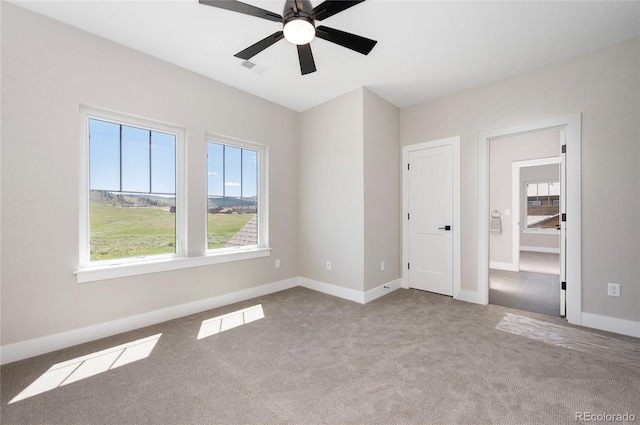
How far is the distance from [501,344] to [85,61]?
4.53 meters

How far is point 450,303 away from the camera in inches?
140

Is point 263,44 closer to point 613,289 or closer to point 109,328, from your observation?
point 109,328

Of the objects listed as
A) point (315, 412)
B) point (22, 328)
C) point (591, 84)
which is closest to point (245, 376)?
point (315, 412)

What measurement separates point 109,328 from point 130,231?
0.94 metres

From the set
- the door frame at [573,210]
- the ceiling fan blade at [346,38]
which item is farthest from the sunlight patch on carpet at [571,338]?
the ceiling fan blade at [346,38]

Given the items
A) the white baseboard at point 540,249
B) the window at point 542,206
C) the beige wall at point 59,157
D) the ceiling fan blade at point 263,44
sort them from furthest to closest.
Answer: the window at point 542,206, the white baseboard at point 540,249, the beige wall at point 59,157, the ceiling fan blade at point 263,44

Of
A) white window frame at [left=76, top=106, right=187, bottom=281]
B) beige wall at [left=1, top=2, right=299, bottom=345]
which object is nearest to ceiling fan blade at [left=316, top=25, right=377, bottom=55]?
beige wall at [left=1, top=2, right=299, bottom=345]

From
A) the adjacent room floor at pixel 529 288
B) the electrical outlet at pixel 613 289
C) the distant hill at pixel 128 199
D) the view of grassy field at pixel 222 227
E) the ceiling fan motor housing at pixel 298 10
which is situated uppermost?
the ceiling fan motor housing at pixel 298 10

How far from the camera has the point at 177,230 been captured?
3.24 m

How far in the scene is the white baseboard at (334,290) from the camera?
3.63 meters

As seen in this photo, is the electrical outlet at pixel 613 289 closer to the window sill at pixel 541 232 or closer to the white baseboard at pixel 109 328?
the white baseboard at pixel 109 328

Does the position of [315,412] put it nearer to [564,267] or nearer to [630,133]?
[564,267]

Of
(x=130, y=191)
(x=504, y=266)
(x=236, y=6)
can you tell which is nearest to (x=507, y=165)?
(x=504, y=266)

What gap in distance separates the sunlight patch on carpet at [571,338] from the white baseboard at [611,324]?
0.67 ft
